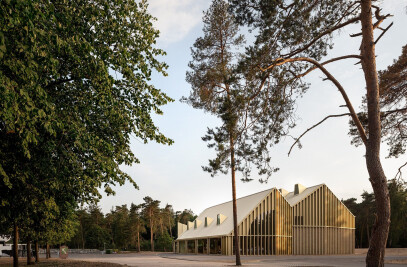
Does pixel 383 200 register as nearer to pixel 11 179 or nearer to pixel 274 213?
pixel 11 179

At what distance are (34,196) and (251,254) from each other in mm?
33152

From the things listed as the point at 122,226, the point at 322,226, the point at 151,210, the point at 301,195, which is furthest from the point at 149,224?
the point at 322,226

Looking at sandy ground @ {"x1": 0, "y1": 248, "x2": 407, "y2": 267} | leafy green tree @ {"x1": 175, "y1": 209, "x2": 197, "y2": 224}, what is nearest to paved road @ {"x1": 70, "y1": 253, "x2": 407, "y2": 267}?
sandy ground @ {"x1": 0, "y1": 248, "x2": 407, "y2": 267}

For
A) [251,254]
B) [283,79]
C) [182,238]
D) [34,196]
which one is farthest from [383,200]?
[182,238]

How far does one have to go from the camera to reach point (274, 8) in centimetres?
1178

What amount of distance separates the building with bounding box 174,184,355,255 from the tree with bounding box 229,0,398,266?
98.6 ft

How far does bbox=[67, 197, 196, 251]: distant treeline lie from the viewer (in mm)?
71750

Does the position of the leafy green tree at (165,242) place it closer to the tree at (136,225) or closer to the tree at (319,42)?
the tree at (136,225)

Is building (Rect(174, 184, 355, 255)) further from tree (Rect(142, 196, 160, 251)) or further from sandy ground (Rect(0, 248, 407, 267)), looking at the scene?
tree (Rect(142, 196, 160, 251))

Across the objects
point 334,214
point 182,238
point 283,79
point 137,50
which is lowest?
point 182,238

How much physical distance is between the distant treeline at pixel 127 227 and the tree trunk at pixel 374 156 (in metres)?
62.7

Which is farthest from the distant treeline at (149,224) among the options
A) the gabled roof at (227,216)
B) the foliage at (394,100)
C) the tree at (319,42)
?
the tree at (319,42)

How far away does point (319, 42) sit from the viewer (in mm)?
12750

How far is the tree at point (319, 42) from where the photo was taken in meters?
11.1
